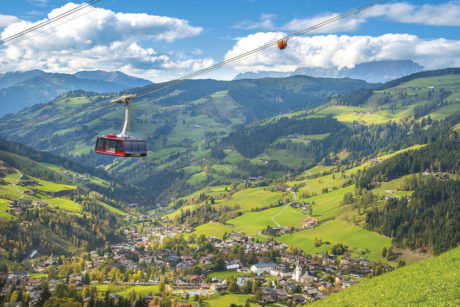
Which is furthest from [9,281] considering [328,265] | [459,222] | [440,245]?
[459,222]

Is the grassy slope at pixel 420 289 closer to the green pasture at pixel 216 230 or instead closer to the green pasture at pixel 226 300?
the green pasture at pixel 226 300

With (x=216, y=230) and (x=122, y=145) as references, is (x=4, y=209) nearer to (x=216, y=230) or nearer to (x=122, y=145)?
(x=216, y=230)

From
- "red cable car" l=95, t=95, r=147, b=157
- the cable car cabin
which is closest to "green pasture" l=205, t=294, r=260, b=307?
the cable car cabin

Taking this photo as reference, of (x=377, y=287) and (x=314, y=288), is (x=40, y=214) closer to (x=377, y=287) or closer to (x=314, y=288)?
(x=314, y=288)

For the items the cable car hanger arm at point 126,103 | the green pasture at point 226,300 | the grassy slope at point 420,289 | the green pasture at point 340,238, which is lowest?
the green pasture at point 340,238

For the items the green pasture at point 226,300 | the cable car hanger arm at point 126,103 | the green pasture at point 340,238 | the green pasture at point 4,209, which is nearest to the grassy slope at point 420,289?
the cable car hanger arm at point 126,103

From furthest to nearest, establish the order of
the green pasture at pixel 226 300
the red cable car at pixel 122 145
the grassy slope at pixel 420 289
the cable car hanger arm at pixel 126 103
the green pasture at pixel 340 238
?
the green pasture at pixel 340 238 → the green pasture at pixel 226 300 → the red cable car at pixel 122 145 → the cable car hanger arm at pixel 126 103 → the grassy slope at pixel 420 289

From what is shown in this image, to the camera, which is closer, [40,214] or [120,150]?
[120,150]
